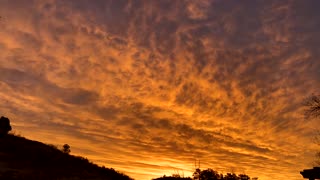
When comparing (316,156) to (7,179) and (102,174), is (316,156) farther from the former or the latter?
(7,179)

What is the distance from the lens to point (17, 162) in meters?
32.5

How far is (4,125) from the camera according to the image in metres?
39.5

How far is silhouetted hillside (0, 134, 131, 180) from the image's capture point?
30.4 m

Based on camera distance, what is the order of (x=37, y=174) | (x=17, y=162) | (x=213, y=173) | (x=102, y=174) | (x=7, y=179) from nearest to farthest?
(x=7, y=179)
(x=37, y=174)
(x=17, y=162)
(x=102, y=174)
(x=213, y=173)

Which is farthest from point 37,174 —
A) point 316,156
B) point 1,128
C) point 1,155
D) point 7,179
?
point 316,156

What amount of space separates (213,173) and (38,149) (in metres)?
36.4

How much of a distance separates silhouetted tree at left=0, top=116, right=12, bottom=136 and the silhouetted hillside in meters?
0.57

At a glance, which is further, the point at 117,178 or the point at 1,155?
the point at 117,178

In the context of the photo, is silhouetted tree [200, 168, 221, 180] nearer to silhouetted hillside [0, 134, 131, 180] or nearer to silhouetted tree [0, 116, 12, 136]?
silhouetted hillside [0, 134, 131, 180]

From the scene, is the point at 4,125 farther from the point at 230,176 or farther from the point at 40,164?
the point at 230,176

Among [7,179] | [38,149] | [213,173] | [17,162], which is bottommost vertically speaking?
[7,179]

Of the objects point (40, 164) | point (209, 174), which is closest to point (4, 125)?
point (40, 164)

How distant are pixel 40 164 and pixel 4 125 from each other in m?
8.67

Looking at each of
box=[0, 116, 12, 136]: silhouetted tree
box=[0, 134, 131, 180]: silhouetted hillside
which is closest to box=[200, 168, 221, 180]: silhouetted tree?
box=[0, 134, 131, 180]: silhouetted hillside
